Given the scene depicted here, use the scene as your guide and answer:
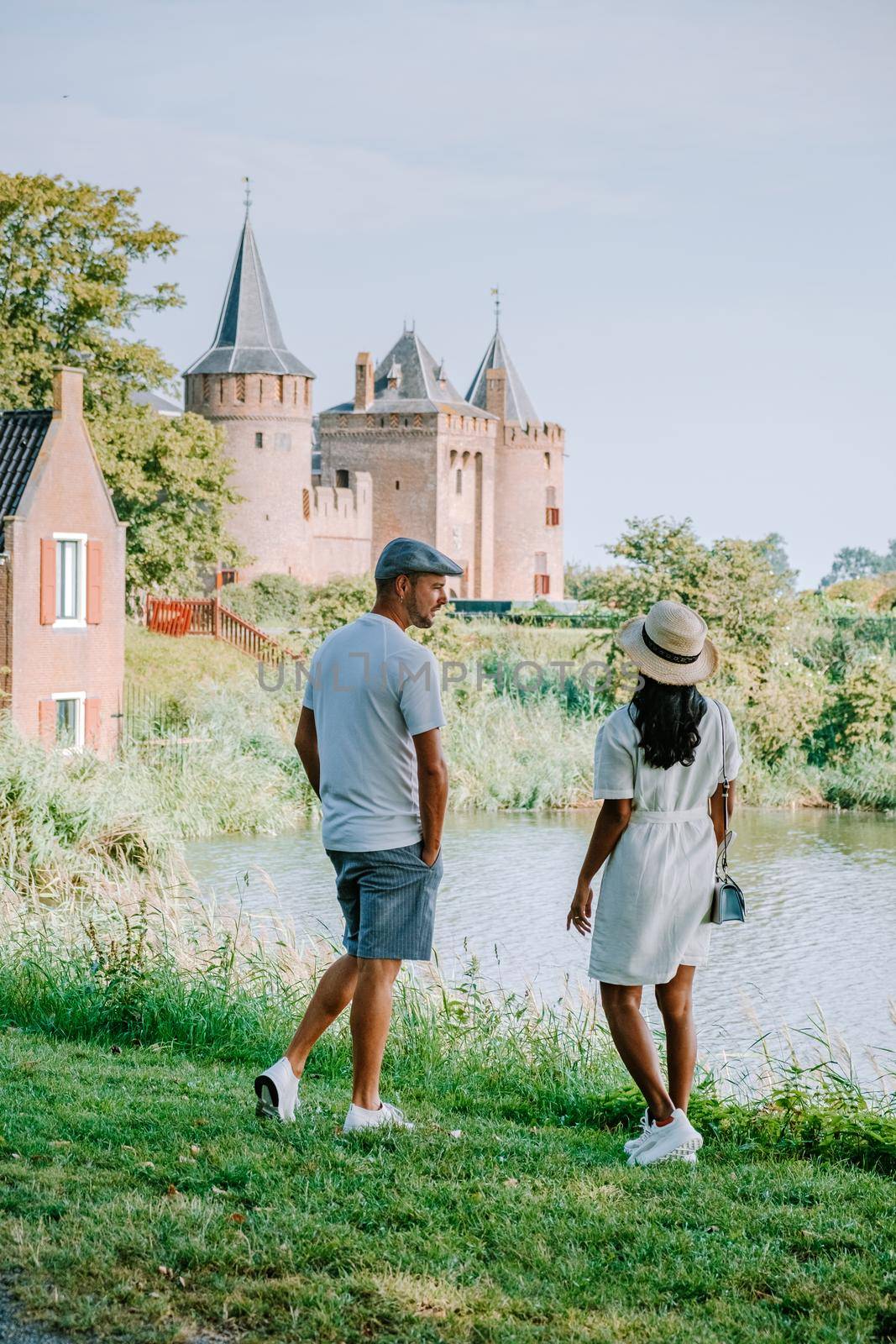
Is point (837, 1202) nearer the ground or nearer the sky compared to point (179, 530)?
nearer the ground

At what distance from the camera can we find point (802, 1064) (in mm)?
7637

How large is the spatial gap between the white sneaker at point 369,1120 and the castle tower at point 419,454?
5201cm

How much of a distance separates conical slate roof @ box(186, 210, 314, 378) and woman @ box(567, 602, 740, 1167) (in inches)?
1803

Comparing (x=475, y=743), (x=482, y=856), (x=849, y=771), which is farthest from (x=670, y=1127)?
(x=849, y=771)

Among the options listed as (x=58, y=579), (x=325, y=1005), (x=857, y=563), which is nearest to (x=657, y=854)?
(x=325, y=1005)

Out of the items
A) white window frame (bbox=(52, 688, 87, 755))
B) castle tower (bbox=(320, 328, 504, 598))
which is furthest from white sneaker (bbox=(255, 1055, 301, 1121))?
castle tower (bbox=(320, 328, 504, 598))

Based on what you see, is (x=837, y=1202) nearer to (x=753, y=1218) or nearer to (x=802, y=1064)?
(x=753, y=1218)

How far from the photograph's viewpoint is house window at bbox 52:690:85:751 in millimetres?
21375

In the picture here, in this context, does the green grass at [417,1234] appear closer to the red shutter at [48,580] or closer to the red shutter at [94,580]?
the red shutter at [48,580]

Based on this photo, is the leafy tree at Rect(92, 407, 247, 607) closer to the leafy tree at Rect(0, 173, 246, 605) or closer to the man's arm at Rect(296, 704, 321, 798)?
the leafy tree at Rect(0, 173, 246, 605)

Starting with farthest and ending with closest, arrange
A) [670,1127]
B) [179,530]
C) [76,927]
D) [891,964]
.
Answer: [179,530], [891,964], [76,927], [670,1127]

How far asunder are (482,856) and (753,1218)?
1390 centimetres

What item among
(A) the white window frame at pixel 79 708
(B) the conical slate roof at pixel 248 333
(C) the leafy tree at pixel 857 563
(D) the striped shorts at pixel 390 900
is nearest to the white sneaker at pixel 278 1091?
(D) the striped shorts at pixel 390 900

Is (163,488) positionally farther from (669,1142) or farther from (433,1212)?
(433,1212)
